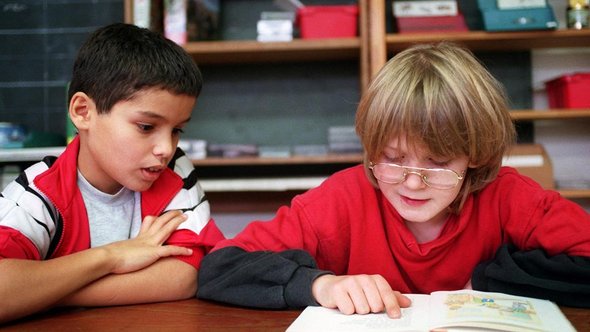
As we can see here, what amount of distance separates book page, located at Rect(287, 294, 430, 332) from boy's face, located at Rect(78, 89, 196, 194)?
1.50 ft

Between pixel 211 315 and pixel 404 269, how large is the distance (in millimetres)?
416

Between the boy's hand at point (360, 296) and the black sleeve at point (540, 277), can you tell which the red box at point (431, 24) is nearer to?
the black sleeve at point (540, 277)

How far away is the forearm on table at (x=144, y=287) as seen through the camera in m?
0.96

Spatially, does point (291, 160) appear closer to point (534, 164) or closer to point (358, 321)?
point (534, 164)

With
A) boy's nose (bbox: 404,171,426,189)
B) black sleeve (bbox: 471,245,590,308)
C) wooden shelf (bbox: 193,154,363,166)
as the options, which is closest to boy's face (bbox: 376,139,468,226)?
boy's nose (bbox: 404,171,426,189)

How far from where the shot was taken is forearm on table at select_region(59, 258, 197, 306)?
958 mm

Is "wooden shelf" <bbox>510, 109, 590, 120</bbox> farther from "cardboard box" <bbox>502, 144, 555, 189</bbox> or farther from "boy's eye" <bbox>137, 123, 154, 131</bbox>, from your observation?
"boy's eye" <bbox>137, 123, 154, 131</bbox>

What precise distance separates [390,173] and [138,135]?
489 mm

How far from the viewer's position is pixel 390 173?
100cm

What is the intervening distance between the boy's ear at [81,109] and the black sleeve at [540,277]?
0.81 metres

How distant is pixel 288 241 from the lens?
106 cm

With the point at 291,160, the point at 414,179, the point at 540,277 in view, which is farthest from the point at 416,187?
the point at 291,160

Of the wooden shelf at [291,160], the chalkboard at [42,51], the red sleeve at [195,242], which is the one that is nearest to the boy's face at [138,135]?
the red sleeve at [195,242]

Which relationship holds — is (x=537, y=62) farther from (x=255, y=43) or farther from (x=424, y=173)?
(x=424, y=173)
